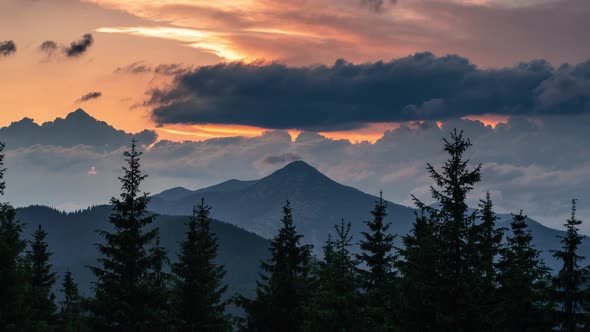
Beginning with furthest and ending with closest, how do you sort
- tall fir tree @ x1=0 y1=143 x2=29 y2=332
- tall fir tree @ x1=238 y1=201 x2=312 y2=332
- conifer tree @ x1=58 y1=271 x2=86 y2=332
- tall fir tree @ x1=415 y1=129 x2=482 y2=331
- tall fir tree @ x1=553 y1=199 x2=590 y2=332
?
conifer tree @ x1=58 y1=271 x2=86 y2=332 → tall fir tree @ x1=238 y1=201 x2=312 y2=332 → tall fir tree @ x1=553 y1=199 x2=590 y2=332 → tall fir tree @ x1=0 y1=143 x2=29 y2=332 → tall fir tree @ x1=415 y1=129 x2=482 y2=331

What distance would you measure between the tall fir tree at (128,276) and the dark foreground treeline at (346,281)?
2.1 inches

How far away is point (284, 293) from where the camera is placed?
48.8m

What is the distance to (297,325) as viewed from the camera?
48.0 meters

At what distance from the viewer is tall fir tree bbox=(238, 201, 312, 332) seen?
48125 millimetres

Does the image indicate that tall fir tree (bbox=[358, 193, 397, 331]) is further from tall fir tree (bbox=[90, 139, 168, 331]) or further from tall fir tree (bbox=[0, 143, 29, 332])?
tall fir tree (bbox=[0, 143, 29, 332])

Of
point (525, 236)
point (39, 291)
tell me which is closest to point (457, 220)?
point (525, 236)

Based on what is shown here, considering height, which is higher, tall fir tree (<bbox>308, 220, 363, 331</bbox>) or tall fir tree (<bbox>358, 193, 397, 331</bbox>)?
tall fir tree (<bbox>358, 193, 397, 331</bbox>)

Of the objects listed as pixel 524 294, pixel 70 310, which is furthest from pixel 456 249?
pixel 70 310

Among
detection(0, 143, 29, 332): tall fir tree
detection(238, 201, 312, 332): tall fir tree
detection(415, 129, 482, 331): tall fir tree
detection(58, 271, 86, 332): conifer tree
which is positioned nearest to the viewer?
detection(415, 129, 482, 331): tall fir tree

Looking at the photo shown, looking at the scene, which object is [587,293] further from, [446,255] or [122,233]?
[122,233]

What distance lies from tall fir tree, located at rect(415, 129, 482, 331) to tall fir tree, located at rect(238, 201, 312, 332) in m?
18.4

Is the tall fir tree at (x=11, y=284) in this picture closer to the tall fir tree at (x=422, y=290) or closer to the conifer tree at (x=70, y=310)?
the tall fir tree at (x=422, y=290)

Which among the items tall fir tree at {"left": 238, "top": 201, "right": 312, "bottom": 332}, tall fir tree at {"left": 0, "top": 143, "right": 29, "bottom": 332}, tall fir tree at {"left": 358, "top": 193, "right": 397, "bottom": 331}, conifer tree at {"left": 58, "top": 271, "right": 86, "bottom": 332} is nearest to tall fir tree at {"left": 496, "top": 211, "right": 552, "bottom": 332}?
tall fir tree at {"left": 358, "top": 193, "right": 397, "bottom": 331}

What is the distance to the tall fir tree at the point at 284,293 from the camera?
158 feet
